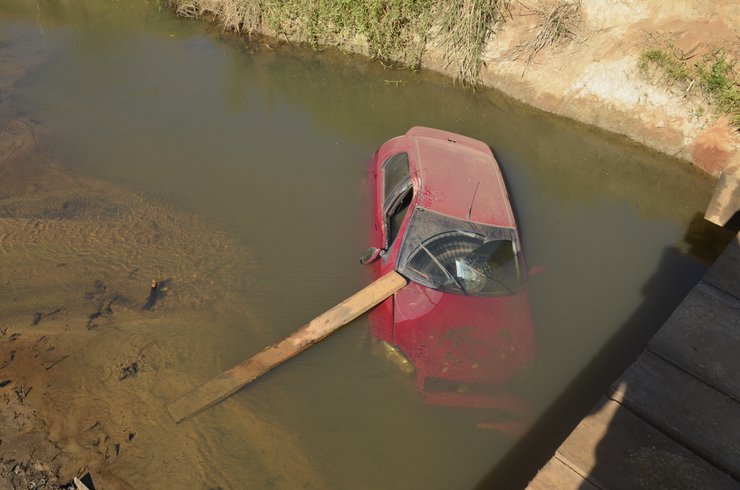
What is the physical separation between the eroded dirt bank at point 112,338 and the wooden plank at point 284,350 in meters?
0.17

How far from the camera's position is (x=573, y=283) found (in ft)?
23.0

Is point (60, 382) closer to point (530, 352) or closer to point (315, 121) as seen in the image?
point (530, 352)

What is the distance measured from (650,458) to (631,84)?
8009mm

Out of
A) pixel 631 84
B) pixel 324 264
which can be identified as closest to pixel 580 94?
pixel 631 84

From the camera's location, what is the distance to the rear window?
697cm

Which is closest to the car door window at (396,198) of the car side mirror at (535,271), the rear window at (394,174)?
the rear window at (394,174)

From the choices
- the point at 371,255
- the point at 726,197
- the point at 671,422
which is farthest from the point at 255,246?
the point at 726,197

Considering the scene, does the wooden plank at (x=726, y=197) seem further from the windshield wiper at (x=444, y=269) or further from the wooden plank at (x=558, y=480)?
the wooden plank at (x=558, y=480)

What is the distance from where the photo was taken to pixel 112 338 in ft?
19.5

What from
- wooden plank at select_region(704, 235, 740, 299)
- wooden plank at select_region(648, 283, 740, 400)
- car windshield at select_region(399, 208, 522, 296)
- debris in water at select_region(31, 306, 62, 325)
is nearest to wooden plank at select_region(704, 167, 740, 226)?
wooden plank at select_region(704, 235, 740, 299)

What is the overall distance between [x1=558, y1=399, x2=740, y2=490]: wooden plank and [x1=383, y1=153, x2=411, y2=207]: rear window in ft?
11.5

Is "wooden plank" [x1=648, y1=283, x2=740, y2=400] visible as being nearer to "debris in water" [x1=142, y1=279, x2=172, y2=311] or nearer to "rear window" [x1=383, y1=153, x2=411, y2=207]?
"rear window" [x1=383, y1=153, x2=411, y2=207]

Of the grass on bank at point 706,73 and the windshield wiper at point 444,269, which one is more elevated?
the grass on bank at point 706,73

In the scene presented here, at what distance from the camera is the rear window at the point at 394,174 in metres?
6.97
